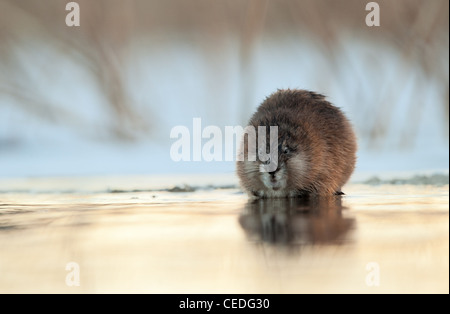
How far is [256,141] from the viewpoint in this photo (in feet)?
8.61

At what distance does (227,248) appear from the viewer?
4.09ft

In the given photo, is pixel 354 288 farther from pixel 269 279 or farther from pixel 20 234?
pixel 20 234

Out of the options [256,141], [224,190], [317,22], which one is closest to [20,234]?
[256,141]

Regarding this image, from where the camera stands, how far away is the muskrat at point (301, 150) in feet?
8.32

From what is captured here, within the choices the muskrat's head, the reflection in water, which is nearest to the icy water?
the reflection in water

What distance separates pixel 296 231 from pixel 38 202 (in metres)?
1.25

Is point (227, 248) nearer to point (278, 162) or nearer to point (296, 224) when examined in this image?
point (296, 224)

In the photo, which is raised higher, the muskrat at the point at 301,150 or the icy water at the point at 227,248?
the muskrat at the point at 301,150

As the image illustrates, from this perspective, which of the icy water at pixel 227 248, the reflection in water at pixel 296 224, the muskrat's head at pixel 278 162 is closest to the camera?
the icy water at pixel 227 248

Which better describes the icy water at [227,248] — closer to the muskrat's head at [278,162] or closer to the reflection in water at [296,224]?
the reflection in water at [296,224]

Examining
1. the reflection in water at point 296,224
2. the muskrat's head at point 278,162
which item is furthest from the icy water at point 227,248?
the muskrat's head at point 278,162

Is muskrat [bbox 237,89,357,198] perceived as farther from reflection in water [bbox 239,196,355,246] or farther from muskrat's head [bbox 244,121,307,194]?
reflection in water [bbox 239,196,355,246]

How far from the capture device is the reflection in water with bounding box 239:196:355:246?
4.33 feet

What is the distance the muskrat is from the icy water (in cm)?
50
